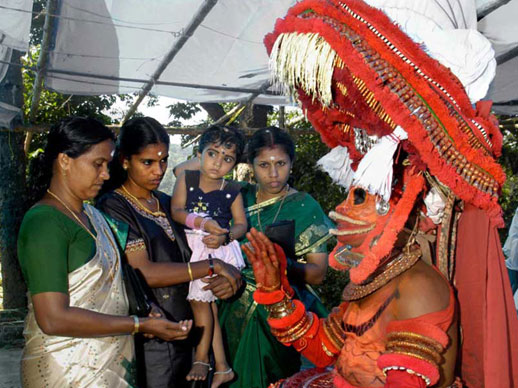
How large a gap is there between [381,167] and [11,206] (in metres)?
6.80

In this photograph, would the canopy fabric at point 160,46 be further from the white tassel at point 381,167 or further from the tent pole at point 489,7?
the white tassel at point 381,167

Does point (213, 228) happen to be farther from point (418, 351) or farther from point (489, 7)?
point (489, 7)

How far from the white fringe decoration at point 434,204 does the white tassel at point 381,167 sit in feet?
0.68

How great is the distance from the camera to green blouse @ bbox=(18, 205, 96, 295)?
214 centimetres

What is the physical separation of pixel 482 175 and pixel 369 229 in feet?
1.35

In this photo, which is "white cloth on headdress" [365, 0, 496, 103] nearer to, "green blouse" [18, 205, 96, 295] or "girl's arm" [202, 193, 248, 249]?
"green blouse" [18, 205, 96, 295]

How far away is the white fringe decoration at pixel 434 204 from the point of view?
1.91 metres

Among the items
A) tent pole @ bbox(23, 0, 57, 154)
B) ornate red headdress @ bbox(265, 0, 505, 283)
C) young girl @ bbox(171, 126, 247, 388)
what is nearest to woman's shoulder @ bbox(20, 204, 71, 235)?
ornate red headdress @ bbox(265, 0, 505, 283)

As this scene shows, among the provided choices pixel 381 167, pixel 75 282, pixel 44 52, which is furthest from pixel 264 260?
pixel 44 52

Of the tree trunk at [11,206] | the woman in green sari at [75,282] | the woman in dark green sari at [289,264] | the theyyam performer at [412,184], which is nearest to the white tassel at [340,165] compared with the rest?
the theyyam performer at [412,184]

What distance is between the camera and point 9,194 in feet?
24.2

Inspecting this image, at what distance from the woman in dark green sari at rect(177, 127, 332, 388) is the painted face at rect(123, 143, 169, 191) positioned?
984 millimetres

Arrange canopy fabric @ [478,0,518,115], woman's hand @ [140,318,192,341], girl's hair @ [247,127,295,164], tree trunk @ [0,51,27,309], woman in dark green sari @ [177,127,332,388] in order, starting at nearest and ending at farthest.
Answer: woman's hand @ [140,318,192,341]
woman in dark green sari @ [177,127,332,388]
girl's hair @ [247,127,295,164]
canopy fabric @ [478,0,518,115]
tree trunk @ [0,51,27,309]

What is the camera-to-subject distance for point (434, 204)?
1.93 metres
